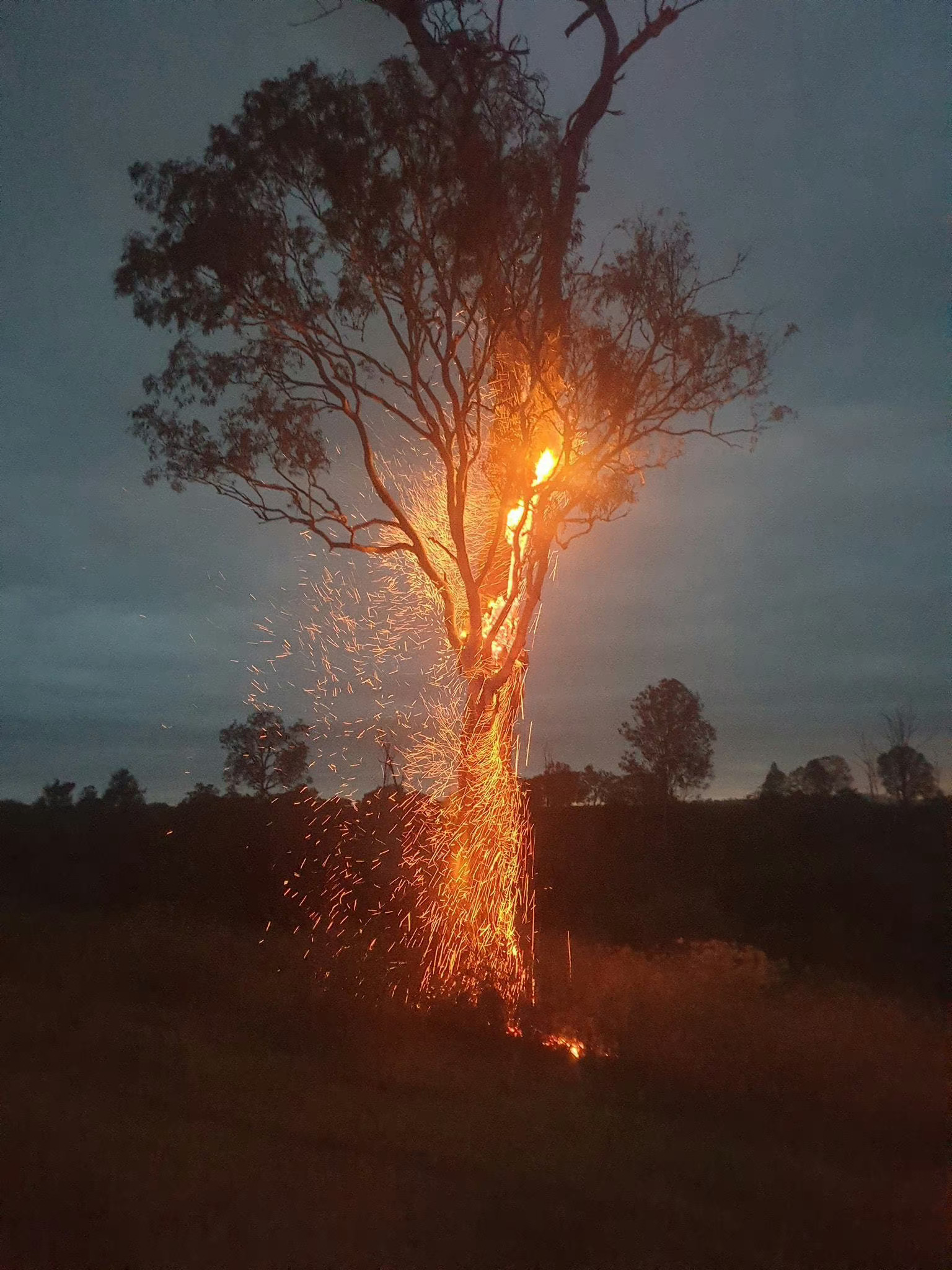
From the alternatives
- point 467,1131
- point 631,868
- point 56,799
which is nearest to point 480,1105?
point 467,1131

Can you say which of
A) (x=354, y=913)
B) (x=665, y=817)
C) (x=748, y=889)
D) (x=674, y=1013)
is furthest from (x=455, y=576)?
(x=665, y=817)

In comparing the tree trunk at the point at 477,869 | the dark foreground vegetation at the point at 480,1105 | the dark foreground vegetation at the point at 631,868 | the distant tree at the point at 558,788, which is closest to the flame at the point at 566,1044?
the dark foreground vegetation at the point at 480,1105

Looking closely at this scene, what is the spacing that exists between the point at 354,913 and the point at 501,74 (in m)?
13.7

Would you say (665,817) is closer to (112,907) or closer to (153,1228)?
(112,907)

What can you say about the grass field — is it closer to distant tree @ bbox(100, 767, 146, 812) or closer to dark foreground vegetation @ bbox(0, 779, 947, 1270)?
dark foreground vegetation @ bbox(0, 779, 947, 1270)

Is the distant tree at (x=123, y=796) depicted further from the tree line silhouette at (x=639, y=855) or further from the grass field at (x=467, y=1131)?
the grass field at (x=467, y=1131)

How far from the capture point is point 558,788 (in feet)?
108

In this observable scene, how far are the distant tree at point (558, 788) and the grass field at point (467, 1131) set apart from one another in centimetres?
1764

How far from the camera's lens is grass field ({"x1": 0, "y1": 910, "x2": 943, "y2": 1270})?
5.86 meters

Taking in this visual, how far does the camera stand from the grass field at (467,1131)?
5859 millimetres

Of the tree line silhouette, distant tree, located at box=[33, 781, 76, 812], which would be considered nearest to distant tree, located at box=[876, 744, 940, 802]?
the tree line silhouette

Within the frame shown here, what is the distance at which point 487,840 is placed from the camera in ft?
42.0

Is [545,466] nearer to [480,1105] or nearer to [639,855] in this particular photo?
[480,1105]

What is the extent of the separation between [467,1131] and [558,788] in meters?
25.1
